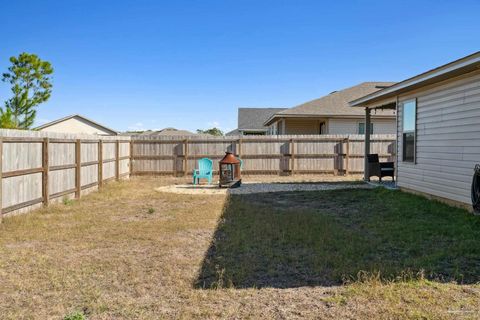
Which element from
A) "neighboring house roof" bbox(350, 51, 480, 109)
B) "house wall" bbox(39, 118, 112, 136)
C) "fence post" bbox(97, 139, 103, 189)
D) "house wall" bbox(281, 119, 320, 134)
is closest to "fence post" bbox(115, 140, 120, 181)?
"fence post" bbox(97, 139, 103, 189)

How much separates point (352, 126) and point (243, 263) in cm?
1544

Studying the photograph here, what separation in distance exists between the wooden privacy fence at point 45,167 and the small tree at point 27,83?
764 inches

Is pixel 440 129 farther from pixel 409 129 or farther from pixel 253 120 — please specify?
pixel 253 120

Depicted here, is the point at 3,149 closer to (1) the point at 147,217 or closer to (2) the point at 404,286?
(1) the point at 147,217

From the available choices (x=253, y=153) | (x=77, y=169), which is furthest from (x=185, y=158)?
(x=77, y=169)

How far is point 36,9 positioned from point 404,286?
527 inches

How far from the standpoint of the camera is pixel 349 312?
2.92 metres

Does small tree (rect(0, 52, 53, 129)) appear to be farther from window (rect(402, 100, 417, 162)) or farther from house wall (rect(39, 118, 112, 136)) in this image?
window (rect(402, 100, 417, 162))

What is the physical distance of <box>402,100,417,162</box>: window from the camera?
9520 millimetres

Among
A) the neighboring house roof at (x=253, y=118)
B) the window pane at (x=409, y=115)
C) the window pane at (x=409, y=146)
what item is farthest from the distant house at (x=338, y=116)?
the neighboring house roof at (x=253, y=118)

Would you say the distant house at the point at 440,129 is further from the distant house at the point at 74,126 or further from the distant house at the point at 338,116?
the distant house at the point at 74,126

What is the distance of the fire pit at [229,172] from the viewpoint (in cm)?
1204

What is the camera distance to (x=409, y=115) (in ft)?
32.1

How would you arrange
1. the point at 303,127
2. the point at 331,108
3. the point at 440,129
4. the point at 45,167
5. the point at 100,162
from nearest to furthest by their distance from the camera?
1. the point at 45,167
2. the point at 440,129
3. the point at 100,162
4. the point at 331,108
5. the point at 303,127
